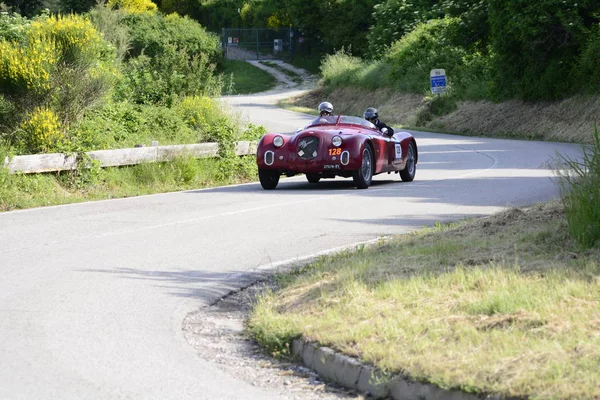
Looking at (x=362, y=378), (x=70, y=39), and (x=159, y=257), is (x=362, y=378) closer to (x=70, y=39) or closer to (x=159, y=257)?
(x=159, y=257)

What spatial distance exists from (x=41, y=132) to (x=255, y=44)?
68028 millimetres

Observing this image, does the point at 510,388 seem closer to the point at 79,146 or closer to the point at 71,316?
the point at 71,316

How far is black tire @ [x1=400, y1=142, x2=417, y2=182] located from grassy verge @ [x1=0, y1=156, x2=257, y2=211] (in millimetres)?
3194

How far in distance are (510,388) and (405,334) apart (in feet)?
4.15

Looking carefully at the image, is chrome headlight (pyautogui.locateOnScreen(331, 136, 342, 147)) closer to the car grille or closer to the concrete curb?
the car grille

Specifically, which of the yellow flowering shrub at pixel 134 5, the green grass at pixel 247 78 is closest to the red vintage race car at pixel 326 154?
the green grass at pixel 247 78

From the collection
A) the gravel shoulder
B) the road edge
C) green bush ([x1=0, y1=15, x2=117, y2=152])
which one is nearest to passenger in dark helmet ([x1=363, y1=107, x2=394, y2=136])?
green bush ([x1=0, y1=15, x2=117, y2=152])

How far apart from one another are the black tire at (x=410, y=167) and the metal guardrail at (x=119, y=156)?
11.2 ft

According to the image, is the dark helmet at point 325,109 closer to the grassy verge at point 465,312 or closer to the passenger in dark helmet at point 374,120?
the passenger in dark helmet at point 374,120

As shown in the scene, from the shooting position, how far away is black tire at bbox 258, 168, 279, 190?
18828 mm

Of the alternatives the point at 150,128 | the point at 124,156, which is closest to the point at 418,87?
the point at 150,128

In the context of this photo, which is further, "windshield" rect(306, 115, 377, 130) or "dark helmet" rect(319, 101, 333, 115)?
"dark helmet" rect(319, 101, 333, 115)

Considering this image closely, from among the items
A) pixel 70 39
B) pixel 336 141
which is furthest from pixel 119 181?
pixel 336 141

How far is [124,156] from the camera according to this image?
19.2 metres
